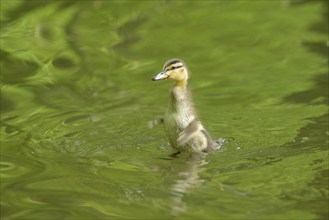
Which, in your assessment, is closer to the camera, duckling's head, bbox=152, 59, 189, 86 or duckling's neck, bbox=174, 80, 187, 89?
duckling's head, bbox=152, 59, 189, 86

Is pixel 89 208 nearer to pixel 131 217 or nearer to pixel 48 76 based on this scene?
pixel 131 217

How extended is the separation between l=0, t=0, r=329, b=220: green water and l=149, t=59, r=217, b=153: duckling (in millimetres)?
127

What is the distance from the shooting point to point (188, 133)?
7.23 metres

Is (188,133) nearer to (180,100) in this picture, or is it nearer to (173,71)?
(180,100)

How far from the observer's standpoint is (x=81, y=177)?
6707mm

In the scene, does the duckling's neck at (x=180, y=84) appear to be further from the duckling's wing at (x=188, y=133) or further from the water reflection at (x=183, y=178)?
the water reflection at (x=183, y=178)

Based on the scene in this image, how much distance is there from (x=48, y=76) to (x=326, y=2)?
435 centimetres

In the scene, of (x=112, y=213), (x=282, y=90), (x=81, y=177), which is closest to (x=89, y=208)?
(x=112, y=213)

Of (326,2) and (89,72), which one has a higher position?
(326,2)

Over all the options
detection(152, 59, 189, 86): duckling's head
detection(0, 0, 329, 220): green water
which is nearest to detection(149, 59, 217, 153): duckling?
detection(152, 59, 189, 86): duckling's head

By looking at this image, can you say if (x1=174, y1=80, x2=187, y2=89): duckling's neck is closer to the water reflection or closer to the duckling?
the duckling

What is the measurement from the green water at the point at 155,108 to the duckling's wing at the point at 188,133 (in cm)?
15

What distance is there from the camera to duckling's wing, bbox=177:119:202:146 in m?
7.23

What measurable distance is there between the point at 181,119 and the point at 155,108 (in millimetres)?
1462
